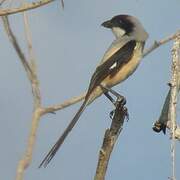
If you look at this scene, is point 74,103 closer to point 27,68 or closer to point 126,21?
point 27,68

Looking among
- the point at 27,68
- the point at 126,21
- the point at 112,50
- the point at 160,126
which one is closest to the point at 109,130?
the point at 27,68

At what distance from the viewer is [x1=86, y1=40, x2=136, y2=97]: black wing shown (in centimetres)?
507

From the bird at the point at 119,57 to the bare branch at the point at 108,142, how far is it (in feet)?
2.28

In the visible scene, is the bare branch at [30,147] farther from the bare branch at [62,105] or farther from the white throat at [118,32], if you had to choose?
the white throat at [118,32]

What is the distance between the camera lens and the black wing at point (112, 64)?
5.07 m

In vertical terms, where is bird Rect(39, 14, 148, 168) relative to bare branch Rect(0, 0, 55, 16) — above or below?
below

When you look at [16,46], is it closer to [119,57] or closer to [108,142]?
[108,142]

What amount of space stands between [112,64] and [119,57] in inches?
4.1

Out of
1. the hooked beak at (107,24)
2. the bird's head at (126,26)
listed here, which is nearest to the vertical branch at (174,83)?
the bird's head at (126,26)

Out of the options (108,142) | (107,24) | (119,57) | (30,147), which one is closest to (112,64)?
(119,57)

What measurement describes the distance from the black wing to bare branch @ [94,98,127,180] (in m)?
1.01

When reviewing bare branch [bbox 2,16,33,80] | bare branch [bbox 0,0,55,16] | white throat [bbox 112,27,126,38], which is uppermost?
bare branch [bbox 0,0,55,16]

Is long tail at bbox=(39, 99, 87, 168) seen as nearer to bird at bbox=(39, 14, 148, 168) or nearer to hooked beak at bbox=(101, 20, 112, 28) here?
bird at bbox=(39, 14, 148, 168)

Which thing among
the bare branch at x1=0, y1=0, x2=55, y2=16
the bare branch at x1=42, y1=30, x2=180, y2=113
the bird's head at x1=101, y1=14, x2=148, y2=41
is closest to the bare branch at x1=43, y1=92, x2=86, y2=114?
the bare branch at x1=42, y1=30, x2=180, y2=113
